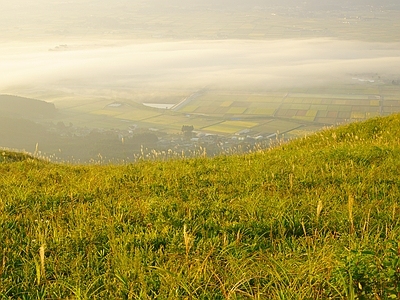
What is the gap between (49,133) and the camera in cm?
11112

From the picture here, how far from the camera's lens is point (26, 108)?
146125mm

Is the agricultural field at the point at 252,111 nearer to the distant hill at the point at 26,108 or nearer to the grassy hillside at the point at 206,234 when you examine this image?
the distant hill at the point at 26,108

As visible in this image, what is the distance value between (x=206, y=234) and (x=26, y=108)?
505 feet

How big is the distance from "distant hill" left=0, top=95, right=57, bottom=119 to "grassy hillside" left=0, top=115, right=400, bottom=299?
140937mm

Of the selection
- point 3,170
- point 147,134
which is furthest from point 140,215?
point 147,134

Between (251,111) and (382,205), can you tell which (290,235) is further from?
(251,111)

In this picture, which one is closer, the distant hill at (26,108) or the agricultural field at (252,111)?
the agricultural field at (252,111)

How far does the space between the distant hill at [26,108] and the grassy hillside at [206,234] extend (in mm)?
140937

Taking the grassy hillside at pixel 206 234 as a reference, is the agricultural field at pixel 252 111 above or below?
below

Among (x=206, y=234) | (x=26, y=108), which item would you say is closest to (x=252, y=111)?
(x=26, y=108)

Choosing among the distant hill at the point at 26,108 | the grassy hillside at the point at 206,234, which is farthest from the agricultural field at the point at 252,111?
the grassy hillside at the point at 206,234

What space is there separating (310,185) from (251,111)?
11725 centimetres

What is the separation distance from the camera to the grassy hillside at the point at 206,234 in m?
3.65

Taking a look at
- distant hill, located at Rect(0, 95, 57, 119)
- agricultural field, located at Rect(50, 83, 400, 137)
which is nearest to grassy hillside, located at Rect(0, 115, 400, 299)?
agricultural field, located at Rect(50, 83, 400, 137)
